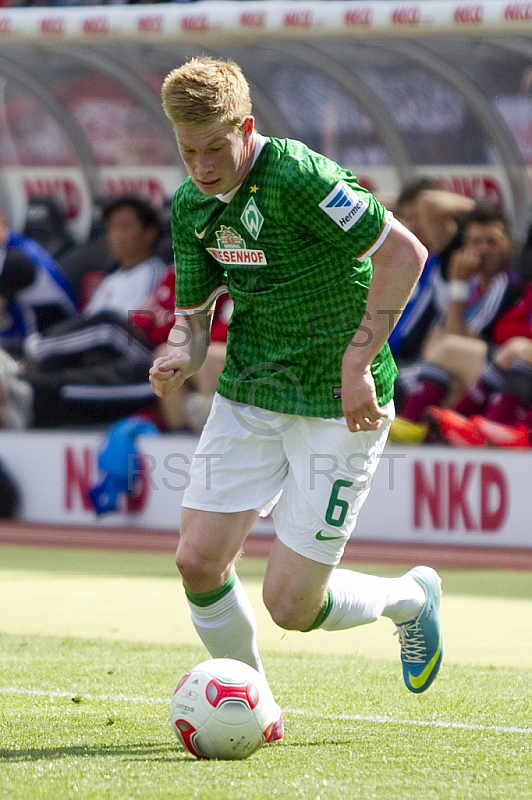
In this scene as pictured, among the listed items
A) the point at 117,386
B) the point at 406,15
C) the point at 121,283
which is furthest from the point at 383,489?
the point at 406,15

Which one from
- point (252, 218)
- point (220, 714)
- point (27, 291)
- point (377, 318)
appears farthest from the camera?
point (27, 291)

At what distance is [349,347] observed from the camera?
3926 millimetres

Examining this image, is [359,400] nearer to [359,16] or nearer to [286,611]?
[286,611]

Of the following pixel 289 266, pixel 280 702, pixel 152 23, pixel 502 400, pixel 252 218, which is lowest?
pixel 502 400

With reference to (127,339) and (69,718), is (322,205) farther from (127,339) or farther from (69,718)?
(127,339)

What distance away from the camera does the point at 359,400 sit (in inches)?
151

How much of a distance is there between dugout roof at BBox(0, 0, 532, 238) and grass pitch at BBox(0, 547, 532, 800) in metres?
3.71

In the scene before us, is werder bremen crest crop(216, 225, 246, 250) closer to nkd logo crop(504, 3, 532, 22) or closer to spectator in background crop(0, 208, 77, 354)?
nkd logo crop(504, 3, 532, 22)

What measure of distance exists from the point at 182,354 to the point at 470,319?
5400 mm

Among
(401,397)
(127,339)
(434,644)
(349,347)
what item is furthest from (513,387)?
(349,347)

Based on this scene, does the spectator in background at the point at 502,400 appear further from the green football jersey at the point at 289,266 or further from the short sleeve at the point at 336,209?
the short sleeve at the point at 336,209

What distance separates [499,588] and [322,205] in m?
3.93
